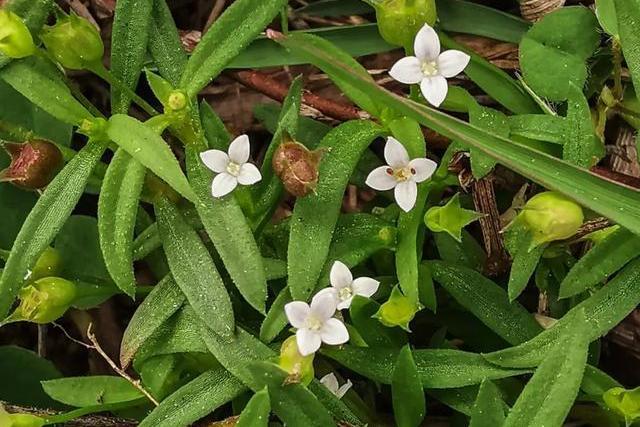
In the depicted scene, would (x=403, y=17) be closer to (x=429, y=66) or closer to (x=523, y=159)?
(x=429, y=66)

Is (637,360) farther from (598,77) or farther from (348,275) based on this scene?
(348,275)

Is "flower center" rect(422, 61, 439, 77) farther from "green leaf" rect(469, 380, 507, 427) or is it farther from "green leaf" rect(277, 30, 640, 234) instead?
"green leaf" rect(469, 380, 507, 427)

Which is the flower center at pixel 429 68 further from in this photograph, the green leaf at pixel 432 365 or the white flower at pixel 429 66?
the green leaf at pixel 432 365

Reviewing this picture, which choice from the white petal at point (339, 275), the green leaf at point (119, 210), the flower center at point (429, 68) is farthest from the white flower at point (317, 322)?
the flower center at point (429, 68)

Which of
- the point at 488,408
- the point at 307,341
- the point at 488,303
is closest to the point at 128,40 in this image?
the point at 307,341

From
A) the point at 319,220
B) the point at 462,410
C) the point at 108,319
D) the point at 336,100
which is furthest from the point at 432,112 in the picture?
the point at 108,319
